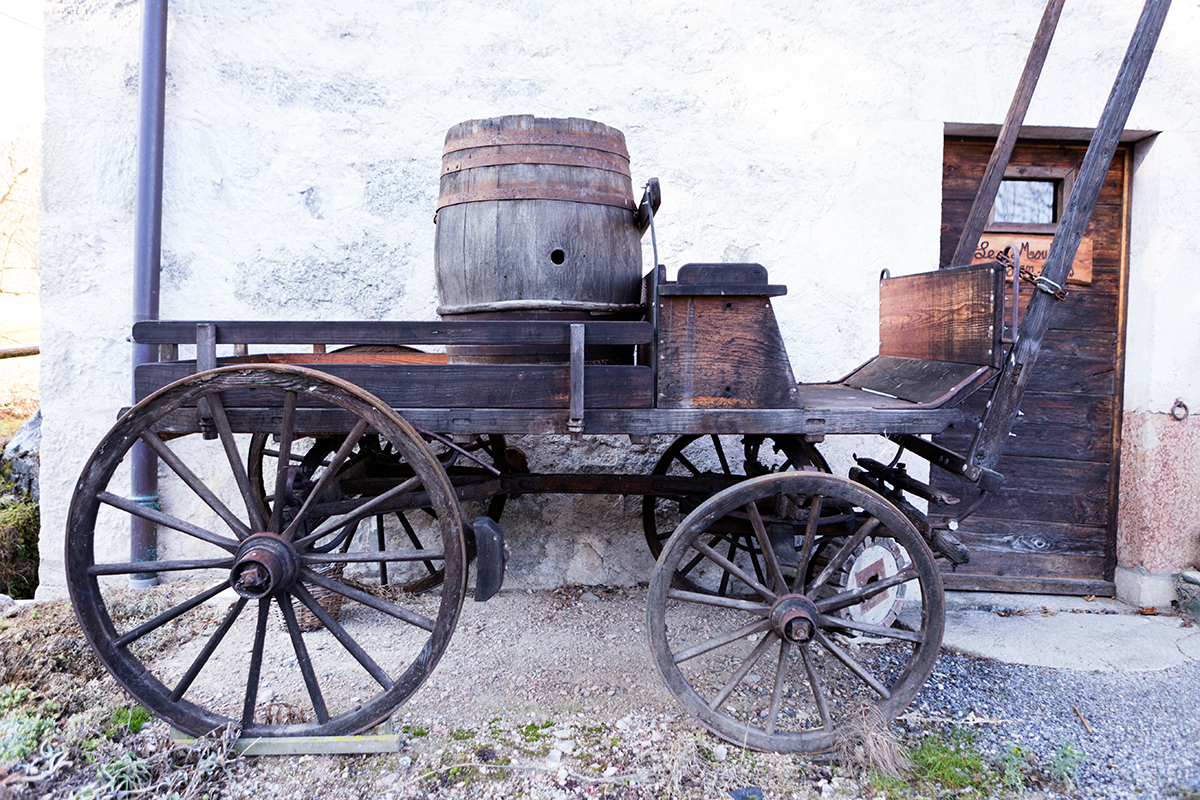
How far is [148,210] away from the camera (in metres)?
2.93

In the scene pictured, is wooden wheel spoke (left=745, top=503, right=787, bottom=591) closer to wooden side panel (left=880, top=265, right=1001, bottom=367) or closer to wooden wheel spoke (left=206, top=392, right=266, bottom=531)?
wooden side panel (left=880, top=265, right=1001, bottom=367)

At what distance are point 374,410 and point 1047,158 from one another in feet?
11.7

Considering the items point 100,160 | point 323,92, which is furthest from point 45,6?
point 323,92

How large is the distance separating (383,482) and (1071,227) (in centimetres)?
246

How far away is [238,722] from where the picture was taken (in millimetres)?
1848

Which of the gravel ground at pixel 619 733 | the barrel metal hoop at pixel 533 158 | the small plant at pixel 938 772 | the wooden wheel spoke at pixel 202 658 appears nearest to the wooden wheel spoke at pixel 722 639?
the gravel ground at pixel 619 733

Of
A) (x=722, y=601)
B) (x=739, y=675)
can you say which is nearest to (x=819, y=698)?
(x=739, y=675)

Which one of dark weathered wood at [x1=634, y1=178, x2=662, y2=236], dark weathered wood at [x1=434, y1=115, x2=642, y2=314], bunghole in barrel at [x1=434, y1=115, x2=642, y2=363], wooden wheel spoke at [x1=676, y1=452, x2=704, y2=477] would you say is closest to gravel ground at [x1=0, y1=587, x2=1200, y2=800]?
wooden wheel spoke at [x1=676, y1=452, x2=704, y2=477]

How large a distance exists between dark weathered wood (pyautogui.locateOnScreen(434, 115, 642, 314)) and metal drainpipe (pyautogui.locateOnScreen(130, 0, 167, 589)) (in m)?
1.70

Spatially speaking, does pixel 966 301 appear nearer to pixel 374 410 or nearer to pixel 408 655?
pixel 374 410

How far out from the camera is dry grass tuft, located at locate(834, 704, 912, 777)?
1.83 metres

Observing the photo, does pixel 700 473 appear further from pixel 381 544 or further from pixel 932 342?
pixel 381 544

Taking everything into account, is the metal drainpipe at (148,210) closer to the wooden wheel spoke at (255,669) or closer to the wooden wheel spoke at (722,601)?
the wooden wheel spoke at (255,669)

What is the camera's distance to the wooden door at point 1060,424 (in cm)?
330
